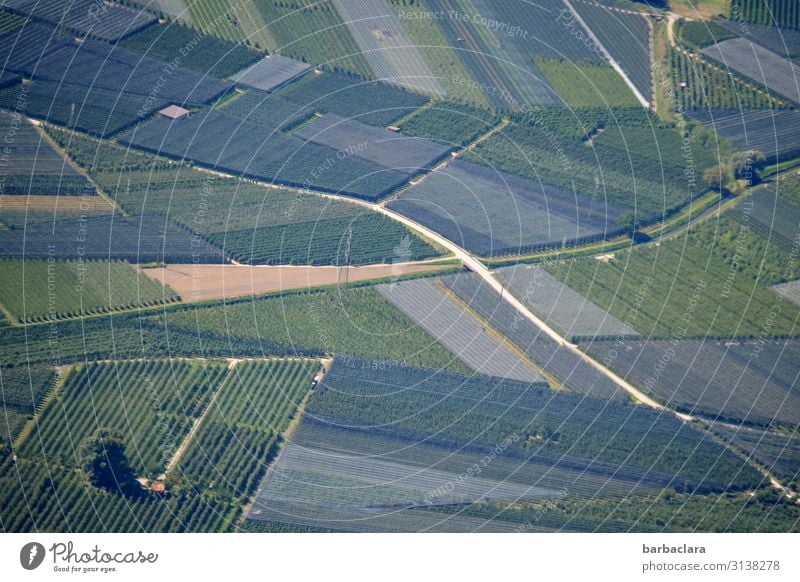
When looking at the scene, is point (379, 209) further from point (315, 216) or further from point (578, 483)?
point (578, 483)

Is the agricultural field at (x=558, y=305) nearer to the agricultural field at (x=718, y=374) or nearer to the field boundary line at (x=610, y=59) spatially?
the agricultural field at (x=718, y=374)

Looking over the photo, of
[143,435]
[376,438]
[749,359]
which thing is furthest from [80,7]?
[749,359]

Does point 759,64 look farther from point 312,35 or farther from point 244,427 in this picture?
point 244,427

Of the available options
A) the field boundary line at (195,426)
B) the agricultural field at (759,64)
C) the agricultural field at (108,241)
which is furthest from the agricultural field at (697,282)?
the agricultural field at (108,241)

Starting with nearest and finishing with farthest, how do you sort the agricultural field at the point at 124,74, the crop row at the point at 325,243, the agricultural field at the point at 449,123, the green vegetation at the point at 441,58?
the crop row at the point at 325,243, the agricultural field at the point at 449,123, the agricultural field at the point at 124,74, the green vegetation at the point at 441,58

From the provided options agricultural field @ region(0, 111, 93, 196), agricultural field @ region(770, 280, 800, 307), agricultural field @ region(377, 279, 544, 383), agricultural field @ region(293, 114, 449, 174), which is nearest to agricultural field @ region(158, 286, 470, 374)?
agricultural field @ region(377, 279, 544, 383)

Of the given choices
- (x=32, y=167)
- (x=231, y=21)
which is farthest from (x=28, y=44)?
(x=231, y=21)

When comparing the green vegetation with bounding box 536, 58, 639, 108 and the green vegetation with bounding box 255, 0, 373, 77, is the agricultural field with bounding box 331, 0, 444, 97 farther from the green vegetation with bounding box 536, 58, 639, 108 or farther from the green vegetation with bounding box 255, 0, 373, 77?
the green vegetation with bounding box 536, 58, 639, 108

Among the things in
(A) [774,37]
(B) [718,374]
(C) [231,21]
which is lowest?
(B) [718,374]
